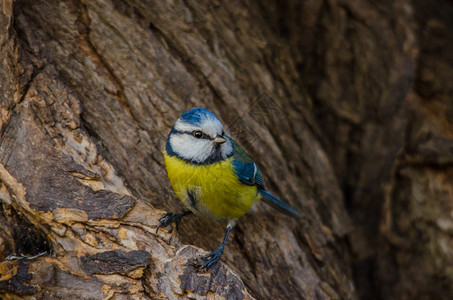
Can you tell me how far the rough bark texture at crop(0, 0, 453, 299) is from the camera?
2598 millimetres

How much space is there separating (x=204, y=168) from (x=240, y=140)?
690 mm

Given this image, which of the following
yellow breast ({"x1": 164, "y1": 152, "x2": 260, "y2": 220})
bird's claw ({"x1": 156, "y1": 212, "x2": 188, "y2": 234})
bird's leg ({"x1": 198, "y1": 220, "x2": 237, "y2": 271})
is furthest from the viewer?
yellow breast ({"x1": 164, "y1": 152, "x2": 260, "y2": 220})

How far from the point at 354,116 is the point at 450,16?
1.22 metres

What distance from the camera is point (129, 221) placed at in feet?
8.68

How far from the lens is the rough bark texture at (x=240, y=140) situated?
2598mm

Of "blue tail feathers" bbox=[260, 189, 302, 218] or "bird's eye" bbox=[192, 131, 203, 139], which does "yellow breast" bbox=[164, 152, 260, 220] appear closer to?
"bird's eye" bbox=[192, 131, 203, 139]

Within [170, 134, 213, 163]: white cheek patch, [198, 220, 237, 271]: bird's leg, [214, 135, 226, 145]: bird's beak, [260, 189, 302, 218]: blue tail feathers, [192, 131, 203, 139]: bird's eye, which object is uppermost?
[192, 131, 203, 139]: bird's eye

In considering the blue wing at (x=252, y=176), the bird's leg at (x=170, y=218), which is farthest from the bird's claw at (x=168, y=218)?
the blue wing at (x=252, y=176)

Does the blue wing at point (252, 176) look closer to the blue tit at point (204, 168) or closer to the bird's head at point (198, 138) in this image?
the blue tit at point (204, 168)

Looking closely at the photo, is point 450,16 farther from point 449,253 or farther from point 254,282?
point 254,282

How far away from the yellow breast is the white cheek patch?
0.16 ft

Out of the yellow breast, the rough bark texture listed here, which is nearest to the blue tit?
the yellow breast

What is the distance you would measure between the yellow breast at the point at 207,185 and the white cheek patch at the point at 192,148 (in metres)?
0.05

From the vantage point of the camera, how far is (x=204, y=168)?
9.93 feet
